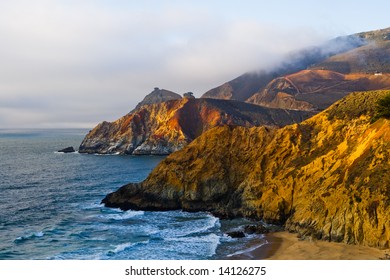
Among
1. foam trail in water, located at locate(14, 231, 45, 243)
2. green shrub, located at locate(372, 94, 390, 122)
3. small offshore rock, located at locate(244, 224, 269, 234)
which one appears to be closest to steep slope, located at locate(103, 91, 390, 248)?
green shrub, located at locate(372, 94, 390, 122)

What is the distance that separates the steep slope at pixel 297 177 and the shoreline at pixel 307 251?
4.61 feet

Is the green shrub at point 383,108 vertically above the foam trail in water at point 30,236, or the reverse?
the green shrub at point 383,108

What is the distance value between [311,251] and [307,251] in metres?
0.40

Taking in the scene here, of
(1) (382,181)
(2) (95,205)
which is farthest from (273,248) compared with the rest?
(2) (95,205)

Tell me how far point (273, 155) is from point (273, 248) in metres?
21.1

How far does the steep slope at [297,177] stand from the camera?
137 ft

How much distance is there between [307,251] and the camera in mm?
39000

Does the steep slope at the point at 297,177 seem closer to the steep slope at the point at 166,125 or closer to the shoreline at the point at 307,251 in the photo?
the shoreline at the point at 307,251

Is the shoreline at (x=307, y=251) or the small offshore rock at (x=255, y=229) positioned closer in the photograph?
the shoreline at (x=307, y=251)

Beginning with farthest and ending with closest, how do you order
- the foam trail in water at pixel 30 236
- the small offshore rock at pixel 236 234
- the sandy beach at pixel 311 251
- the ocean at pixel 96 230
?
1. the foam trail in water at pixel 30 236
2. the small offshore rock at pixel 236 234
3. the ocean at pixel 96 230
4. the sandy beach at pixel 311 251

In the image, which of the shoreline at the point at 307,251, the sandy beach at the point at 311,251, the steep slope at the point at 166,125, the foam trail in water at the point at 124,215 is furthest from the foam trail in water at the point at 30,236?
the steep slope at the point at 166,125

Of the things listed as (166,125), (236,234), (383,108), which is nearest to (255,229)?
(236,234)

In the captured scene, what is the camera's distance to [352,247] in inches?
1523
